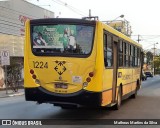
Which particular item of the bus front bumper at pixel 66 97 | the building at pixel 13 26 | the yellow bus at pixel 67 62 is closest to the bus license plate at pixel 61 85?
the yellow bus at pixel 67 62

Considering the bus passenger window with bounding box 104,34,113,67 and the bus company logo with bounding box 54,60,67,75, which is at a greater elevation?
the bus passenger window with bounding box 104,34,113,67

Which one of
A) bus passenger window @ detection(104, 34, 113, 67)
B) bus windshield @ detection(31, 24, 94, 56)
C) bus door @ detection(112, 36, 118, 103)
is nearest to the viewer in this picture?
bus windshield @ detection(31, 24, 94, 56)

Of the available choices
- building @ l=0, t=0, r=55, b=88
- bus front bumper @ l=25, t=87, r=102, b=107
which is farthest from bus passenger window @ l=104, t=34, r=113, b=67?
building @ l=0, t=0, r=55, b=88

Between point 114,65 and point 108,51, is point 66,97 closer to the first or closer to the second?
point 108,51

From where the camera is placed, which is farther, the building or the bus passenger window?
the building

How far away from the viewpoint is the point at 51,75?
40.4ft

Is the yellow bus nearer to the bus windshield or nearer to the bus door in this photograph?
the bus windshield

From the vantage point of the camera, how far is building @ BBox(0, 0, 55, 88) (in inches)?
1582

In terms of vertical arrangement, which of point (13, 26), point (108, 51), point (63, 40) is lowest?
point (108, 51)

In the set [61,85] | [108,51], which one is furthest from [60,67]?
[108,51]

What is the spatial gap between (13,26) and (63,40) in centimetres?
3072

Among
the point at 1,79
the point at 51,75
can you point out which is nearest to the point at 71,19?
the point at 51,75

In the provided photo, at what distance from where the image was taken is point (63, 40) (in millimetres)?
12469

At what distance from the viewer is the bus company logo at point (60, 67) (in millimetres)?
12234
